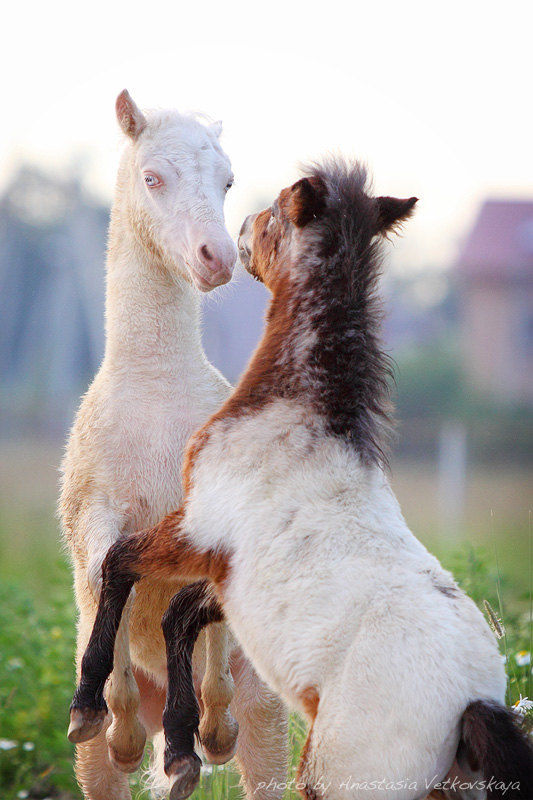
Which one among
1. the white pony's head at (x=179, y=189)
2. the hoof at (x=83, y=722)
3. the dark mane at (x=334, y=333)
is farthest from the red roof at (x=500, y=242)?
the hoof at (x=83, y=722)

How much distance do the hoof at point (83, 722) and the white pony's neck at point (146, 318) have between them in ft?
4.30

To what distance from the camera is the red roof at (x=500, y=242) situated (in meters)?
22.6

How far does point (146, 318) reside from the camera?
3.64m

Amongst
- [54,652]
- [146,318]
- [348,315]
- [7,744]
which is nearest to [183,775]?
[348,315]

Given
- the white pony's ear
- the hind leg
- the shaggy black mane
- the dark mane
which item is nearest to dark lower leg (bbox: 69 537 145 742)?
the dark mane

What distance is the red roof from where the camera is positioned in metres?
22.6

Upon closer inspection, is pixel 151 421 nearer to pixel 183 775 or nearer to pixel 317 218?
pixel 317 218

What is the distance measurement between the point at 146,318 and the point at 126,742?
1.67 meters

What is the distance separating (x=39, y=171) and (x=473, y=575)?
55.7 ft

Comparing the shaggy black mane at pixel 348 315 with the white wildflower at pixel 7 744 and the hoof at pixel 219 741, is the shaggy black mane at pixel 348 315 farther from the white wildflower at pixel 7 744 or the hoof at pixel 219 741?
the white wildflower at pixel 7 744

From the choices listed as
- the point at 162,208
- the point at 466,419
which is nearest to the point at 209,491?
the point at 162,208

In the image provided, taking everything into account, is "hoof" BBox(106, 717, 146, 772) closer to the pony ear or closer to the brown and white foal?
the brown and white foal

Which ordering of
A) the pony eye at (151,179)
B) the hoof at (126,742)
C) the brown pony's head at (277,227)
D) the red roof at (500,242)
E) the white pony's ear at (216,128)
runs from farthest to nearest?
the red roof at (500,242), the white pony's ear at (216,128), the pony eye at (151,179), the hoof at (126,742), the brown pony's head at (277,227)

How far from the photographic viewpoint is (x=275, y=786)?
11.8 ft
